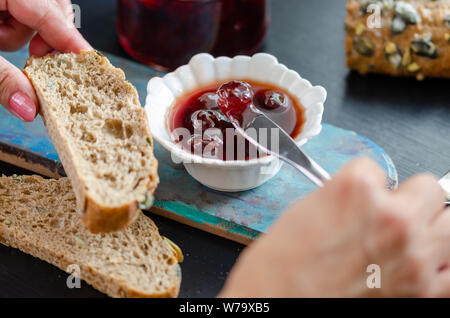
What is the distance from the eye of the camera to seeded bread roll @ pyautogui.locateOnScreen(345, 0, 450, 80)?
2.73m

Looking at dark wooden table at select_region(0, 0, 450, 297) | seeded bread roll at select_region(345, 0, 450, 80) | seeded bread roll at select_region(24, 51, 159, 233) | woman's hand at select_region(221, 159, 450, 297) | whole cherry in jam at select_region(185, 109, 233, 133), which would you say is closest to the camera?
woman's hand at select_region(221, 159, 450, 297)

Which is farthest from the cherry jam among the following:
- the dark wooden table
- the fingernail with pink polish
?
the fingernail with pink polish

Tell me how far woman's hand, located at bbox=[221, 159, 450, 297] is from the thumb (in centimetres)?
121

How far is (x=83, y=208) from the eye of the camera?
1.86 meters

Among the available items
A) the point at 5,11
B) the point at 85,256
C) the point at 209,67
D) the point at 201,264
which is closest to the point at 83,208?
the point at 85,256

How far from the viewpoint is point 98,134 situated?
2072mm

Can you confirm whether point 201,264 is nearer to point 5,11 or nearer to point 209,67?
point 209,67

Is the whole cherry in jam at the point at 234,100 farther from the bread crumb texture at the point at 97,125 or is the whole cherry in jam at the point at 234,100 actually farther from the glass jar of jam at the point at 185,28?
the glass jar of jam at the point at 185,28

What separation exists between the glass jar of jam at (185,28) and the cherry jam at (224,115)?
59cm

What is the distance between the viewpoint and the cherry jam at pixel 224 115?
211 cm

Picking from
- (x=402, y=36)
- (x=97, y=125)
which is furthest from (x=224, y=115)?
(x=402, y=36)

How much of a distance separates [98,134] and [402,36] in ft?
5.41

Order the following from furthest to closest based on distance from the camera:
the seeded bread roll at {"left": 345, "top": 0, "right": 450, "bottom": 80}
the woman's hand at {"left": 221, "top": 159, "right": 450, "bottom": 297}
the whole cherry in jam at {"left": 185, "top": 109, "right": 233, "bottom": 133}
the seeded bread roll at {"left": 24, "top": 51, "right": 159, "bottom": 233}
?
the seeded bread roll at {"left": 345, "top": 0, "right": 450, "bottom": 80}, the whole cherry in jam at {"left": 185, "top": 109, "right": 233, "bottom": 133}, the seeded bread roll at {"left": 24, "top": 51, "right": 159, "bottom": 233}, the woman's hand at {"left": 221, "top": 159, "right": 450, "bottom": 297}

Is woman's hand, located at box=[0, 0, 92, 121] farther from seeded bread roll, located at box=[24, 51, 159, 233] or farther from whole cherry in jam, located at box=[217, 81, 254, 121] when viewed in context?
whole cherry in jam, located at box=[217, 81, 254, 121]
